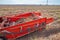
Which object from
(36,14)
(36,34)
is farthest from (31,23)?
(36,14)

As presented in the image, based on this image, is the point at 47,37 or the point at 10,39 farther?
the point at 47,37

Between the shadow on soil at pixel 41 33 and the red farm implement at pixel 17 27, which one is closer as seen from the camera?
the red farm implement at pixel 17 27

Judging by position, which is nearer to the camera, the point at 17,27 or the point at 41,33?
the point at 17,27

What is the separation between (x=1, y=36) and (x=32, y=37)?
1518 millimetres

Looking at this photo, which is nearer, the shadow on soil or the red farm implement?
the red farm implement

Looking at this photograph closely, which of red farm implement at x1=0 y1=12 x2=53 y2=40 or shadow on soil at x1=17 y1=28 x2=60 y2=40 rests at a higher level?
red farm implement at x1=0 y1=12 x2=53 y2=40

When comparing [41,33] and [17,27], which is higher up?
[17,27]

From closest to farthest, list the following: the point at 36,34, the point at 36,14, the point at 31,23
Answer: the point at 31,23 < the point at 36,34 < the point at 36,14

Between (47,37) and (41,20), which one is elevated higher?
(41,20)

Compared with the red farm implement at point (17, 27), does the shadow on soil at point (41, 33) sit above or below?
below

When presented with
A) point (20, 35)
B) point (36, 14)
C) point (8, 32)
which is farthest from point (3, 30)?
point (36, 14)

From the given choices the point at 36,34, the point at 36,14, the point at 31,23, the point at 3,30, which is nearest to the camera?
the point at 3,30

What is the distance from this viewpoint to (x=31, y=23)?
344 inches

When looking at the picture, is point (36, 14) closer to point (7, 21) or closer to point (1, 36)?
point (7, 21)
